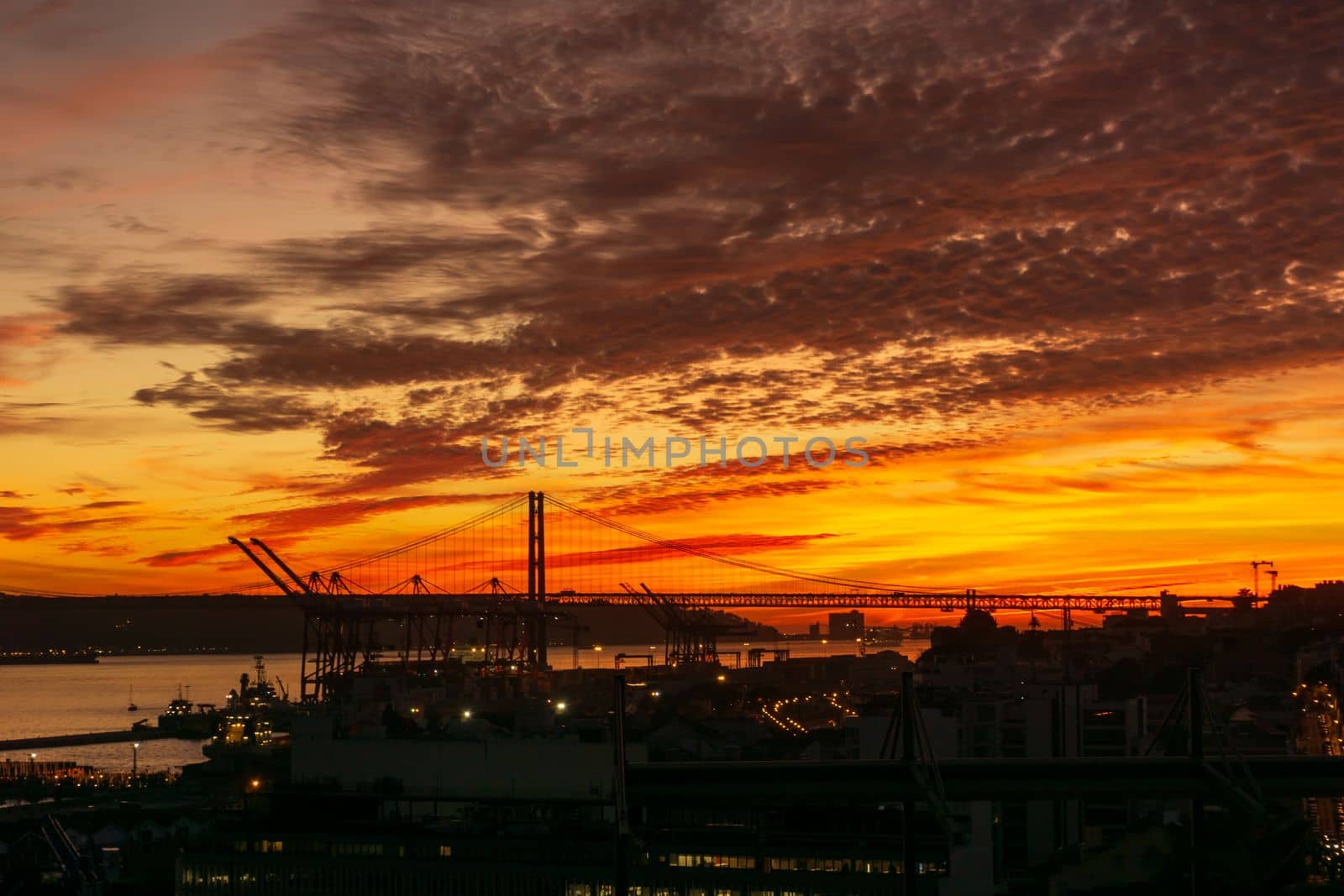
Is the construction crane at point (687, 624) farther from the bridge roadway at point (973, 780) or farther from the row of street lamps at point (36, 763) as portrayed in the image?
the bridge roadway at point (973, 780)

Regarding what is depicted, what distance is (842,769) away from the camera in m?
18.8

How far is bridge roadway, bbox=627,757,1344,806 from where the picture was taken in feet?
59.6

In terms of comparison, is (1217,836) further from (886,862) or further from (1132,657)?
(1132,657)

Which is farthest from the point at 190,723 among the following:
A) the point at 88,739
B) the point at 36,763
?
the point at 36,763

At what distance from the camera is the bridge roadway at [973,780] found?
1817cm

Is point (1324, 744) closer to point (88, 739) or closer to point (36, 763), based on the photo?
point (36, 763)

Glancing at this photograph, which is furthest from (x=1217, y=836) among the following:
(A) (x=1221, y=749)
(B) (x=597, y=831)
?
(B) (x=597, y=831)

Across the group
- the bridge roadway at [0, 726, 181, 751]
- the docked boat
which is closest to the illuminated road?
the bridge roadway at [0, 726, 181, 751]

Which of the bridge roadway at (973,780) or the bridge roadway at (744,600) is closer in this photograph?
the bridge roadway at (973,780)

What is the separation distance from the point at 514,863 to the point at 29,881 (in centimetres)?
1166

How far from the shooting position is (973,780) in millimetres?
19141

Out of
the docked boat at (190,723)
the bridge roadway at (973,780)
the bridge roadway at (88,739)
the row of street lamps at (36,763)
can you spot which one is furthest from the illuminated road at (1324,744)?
the docked boat at (190,723)

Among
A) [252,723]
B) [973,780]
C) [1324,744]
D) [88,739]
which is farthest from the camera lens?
[88,739]

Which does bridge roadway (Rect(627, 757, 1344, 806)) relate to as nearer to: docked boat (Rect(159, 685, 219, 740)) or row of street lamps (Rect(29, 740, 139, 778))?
row of street lamps (Rect(29, 740, 139, 778))
